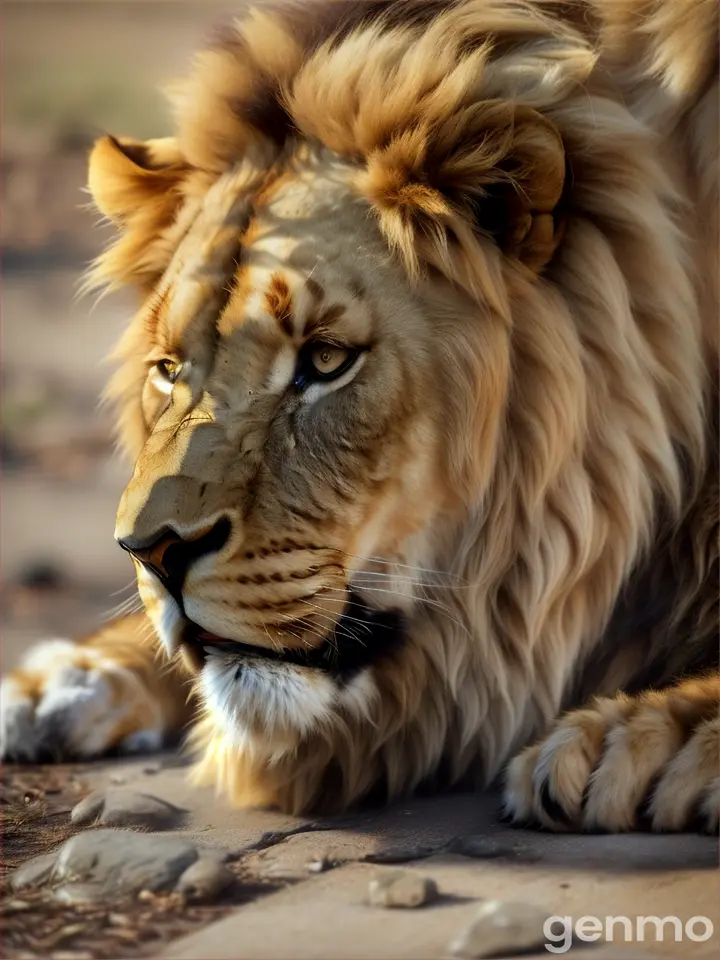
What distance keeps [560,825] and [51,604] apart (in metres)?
2.13

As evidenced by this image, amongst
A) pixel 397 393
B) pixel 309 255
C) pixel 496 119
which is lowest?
pixel 397 393

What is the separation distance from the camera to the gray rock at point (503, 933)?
156 centimetres

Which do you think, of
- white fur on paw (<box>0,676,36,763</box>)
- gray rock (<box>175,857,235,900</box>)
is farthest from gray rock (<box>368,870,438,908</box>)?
white fur on paw (<box>0,676,36,763</box>)

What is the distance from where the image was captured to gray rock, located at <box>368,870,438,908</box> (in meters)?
1.68

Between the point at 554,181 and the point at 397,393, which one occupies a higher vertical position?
the point at 554,181

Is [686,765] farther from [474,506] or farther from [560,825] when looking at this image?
[474,506]

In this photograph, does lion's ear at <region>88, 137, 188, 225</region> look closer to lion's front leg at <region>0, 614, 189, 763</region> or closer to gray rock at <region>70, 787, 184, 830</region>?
lion's front leg at <region>0, 614, 189, 763</region>

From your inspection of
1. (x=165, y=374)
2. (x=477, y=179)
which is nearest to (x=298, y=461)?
(x=165, y=374)

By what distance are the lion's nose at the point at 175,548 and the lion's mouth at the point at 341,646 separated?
0.28ft

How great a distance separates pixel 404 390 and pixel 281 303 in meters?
0.23

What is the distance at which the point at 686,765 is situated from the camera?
5.98ft

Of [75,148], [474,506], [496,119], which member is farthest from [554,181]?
[75,148]

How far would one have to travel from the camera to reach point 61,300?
214 inches

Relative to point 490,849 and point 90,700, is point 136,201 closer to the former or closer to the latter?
point 90,700
